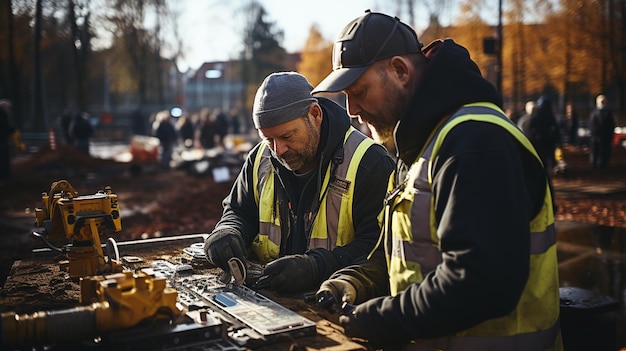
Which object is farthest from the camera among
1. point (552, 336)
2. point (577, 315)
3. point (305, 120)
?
point (305, 120)

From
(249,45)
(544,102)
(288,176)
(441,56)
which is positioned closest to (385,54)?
(441,56)

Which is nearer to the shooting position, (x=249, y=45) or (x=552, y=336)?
(x=552, y=336)

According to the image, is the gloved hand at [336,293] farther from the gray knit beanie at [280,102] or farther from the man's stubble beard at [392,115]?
the gray knit beanie at [280,102]

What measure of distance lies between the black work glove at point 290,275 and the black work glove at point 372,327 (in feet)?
2.03

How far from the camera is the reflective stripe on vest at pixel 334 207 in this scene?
11.0 ft

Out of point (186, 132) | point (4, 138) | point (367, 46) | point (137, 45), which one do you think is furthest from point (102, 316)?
point (137, 45)

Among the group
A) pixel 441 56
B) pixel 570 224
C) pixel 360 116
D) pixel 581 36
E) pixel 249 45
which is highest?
pixel 249 45

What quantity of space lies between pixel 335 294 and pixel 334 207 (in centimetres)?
84

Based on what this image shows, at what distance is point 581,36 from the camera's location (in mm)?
26469

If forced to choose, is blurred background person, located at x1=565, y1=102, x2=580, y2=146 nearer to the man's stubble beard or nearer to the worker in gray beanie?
the worker in gray beanie

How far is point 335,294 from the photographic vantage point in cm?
260

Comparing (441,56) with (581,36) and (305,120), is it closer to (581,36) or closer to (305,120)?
(305,120)

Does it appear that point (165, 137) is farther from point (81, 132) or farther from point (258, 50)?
point (258, 50)

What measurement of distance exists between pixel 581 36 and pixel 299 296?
26960 millimetres
